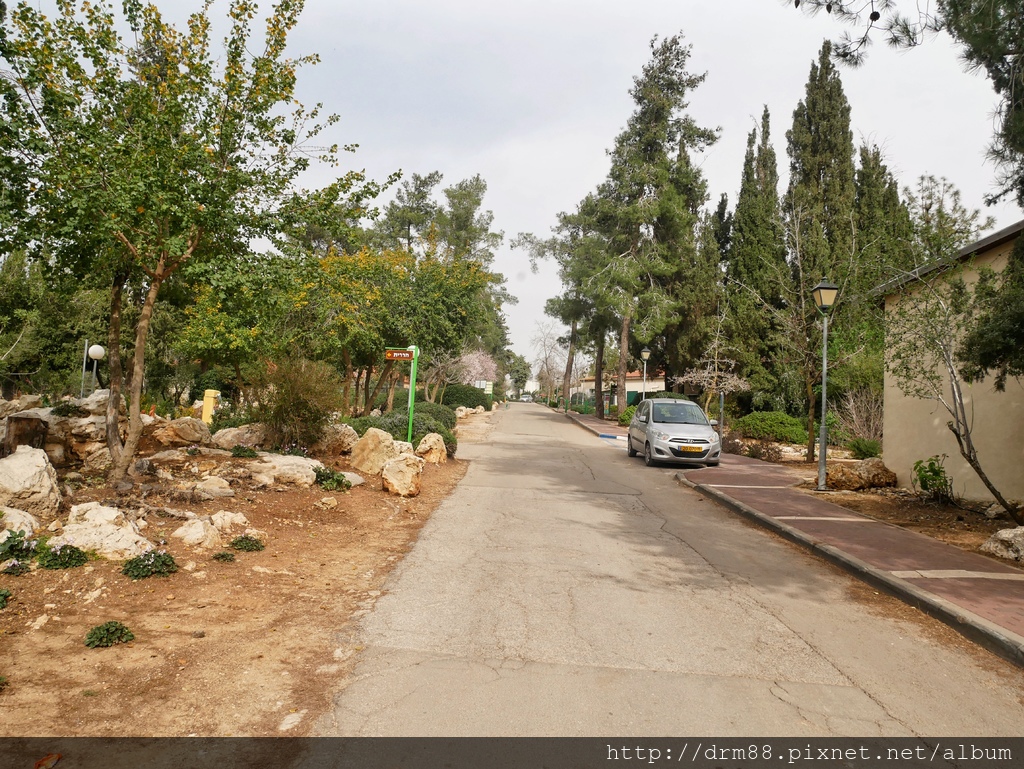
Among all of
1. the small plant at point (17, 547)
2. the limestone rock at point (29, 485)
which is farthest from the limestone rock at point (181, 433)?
the small plant at point (17, 547)

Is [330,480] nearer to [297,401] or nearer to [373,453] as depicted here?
[373,453]

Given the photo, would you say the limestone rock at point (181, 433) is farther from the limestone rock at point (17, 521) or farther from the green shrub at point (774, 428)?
the green shrub at point (774, 428)

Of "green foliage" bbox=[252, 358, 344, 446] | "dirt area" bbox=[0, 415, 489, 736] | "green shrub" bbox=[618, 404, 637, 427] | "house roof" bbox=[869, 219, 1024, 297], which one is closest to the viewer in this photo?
"dirt area" bbox=[0, 415, 489, 736]

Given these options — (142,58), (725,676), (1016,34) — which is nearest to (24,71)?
(142,58)

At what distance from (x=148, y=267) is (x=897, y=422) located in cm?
1317

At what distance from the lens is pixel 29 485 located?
6.48m

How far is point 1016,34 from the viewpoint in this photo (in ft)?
23.6

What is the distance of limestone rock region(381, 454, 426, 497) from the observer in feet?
35.1

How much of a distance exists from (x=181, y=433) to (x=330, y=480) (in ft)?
12.0

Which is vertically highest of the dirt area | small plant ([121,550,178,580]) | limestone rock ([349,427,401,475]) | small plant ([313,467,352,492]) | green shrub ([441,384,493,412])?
green shrub ([441,384,493,412])

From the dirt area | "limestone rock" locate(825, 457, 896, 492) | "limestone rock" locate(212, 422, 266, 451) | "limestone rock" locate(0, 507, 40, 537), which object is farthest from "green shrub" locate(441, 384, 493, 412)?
"limestone rock" locate(0, 507, 40, 537)

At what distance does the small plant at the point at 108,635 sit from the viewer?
4.36 metres

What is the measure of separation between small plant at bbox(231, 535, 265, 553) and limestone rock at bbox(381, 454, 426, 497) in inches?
150

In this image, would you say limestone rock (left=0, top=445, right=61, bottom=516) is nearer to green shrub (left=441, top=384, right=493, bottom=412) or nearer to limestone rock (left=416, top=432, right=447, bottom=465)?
limestone rock (left=416, top=432, right=447, bottom=465)
